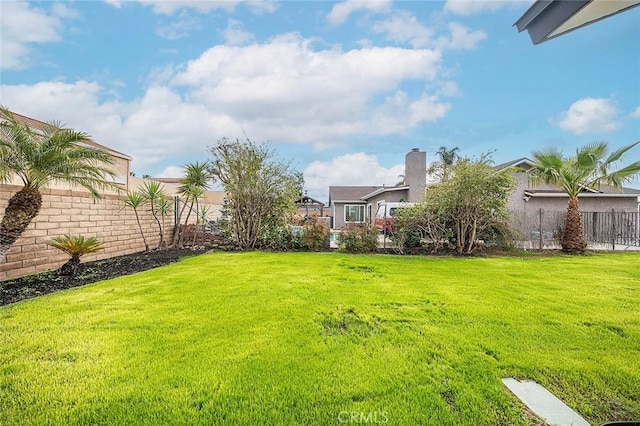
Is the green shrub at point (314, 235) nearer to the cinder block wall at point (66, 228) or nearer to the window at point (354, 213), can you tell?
the cinder block wall at point (66, 228)

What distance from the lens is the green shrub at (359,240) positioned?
11.9 m

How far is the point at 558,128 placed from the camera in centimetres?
812

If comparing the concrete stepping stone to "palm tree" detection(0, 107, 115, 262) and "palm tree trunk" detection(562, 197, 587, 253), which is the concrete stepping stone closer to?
"palm tree" detection(0, 107, 115, 262)

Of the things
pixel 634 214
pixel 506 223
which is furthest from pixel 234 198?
pixel 634 214

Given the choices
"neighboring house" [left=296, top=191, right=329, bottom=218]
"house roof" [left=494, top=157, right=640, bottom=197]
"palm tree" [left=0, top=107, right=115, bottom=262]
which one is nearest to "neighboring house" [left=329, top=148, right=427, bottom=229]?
"neighboring house" [left=296, top=191, right=329, bottom=218]

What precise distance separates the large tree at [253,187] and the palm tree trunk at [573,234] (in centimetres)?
1024

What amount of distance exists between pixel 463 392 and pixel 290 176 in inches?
426

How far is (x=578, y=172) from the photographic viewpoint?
11.9 m

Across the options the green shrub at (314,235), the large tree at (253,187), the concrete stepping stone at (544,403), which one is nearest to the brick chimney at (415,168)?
the green shrub at (314,235)

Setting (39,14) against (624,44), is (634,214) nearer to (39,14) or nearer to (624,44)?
(624,44)

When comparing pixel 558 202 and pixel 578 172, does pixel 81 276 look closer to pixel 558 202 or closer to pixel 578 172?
pixel 578 172

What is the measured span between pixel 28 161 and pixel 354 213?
2444 centimetres

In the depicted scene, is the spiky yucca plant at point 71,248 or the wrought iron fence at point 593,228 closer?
the spiky yucca plant at point 71,248

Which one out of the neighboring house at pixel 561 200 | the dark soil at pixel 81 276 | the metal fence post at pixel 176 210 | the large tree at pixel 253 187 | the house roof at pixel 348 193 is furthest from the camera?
the house roof at pixel 348 193
